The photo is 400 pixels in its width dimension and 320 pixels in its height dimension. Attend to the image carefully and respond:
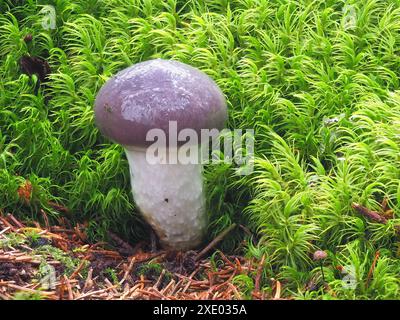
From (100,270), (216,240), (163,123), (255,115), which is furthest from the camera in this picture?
(255,115)

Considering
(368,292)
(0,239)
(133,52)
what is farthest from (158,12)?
(368,292)

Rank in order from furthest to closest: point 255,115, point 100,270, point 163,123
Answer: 1. point 255,115
2. point 100,270
3. point 163,123

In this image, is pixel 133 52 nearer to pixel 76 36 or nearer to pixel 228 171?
pixel 76 36

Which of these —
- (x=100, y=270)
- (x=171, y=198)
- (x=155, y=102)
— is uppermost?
(x=155, y=102)

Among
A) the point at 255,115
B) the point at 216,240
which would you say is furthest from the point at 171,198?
the point at 255,115

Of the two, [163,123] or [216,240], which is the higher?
[163,123]

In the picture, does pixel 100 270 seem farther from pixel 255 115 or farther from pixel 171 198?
pixel 255 115

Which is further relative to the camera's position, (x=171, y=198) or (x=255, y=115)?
(x=255, y=115)
